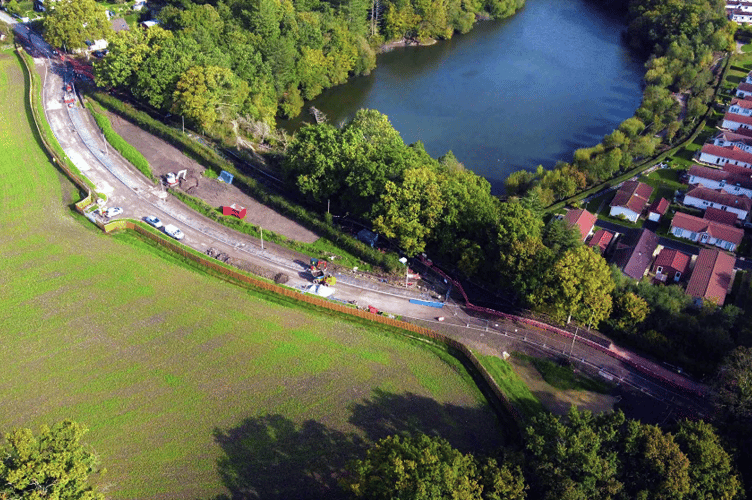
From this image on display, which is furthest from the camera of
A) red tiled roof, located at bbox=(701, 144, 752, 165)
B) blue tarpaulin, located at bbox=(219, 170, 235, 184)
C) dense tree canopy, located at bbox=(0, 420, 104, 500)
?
red tiled roof, located at bbox=(701, 144, 752, 165)

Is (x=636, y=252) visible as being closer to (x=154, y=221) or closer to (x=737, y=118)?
(x=737, y=118)

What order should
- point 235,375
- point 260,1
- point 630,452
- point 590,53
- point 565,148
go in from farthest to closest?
point 590,53 → point 260,1 → point 565,148 → point 235,375 → point 630,452

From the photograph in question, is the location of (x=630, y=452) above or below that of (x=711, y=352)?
below

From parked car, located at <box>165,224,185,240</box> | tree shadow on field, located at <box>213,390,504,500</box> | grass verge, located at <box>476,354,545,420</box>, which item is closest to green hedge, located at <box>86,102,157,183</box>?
parked car, located at <box>165,224,185,240</box>

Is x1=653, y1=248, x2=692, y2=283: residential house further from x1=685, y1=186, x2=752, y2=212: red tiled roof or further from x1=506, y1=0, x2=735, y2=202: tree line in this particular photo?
x1=506, y1=0, x2=735, y2=202: tree line

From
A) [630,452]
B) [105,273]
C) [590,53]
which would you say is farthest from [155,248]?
[590,53]

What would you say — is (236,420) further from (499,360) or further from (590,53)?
(590,53)

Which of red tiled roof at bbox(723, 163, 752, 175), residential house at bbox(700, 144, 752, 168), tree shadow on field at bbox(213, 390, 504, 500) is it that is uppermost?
residential house at bbox(700, 144, 752, 168)
